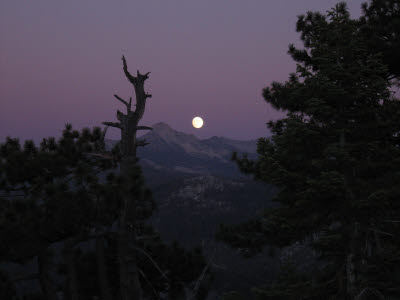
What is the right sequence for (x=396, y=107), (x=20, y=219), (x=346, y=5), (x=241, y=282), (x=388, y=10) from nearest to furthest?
(x=20, y=219) → (x=396, y=107) → (x=346, y=5) → (x=388, y=10) → (x=241, y=282)

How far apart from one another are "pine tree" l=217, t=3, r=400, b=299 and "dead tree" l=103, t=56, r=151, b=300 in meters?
3.58

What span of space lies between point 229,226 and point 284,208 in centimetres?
264

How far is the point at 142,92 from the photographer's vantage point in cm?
1043

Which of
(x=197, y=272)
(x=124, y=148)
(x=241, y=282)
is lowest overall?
(x=241, y=282)

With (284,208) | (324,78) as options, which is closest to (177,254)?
(284,208)

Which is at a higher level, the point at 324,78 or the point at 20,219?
the point at 324,78

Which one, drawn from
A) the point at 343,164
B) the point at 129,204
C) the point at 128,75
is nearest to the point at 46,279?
the point at 129,204

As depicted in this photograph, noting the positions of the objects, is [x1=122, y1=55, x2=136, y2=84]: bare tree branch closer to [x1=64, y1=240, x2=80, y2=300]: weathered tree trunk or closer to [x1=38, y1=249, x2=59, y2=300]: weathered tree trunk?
[x1=64, y1=240, x2=80, y2=300]: weathered tree trunk

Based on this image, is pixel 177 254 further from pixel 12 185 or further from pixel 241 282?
pixel 241 282

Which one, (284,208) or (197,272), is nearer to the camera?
(284,208)

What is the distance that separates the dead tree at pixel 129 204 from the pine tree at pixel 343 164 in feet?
11.7

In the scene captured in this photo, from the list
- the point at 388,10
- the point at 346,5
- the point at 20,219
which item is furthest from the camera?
the point at 388,10

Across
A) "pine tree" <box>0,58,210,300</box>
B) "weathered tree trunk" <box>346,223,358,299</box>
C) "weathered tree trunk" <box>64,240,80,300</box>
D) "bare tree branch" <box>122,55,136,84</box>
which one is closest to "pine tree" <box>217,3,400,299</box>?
"weathered tree trunk" <box>346,223,358,299</box>

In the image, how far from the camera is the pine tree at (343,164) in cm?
884
